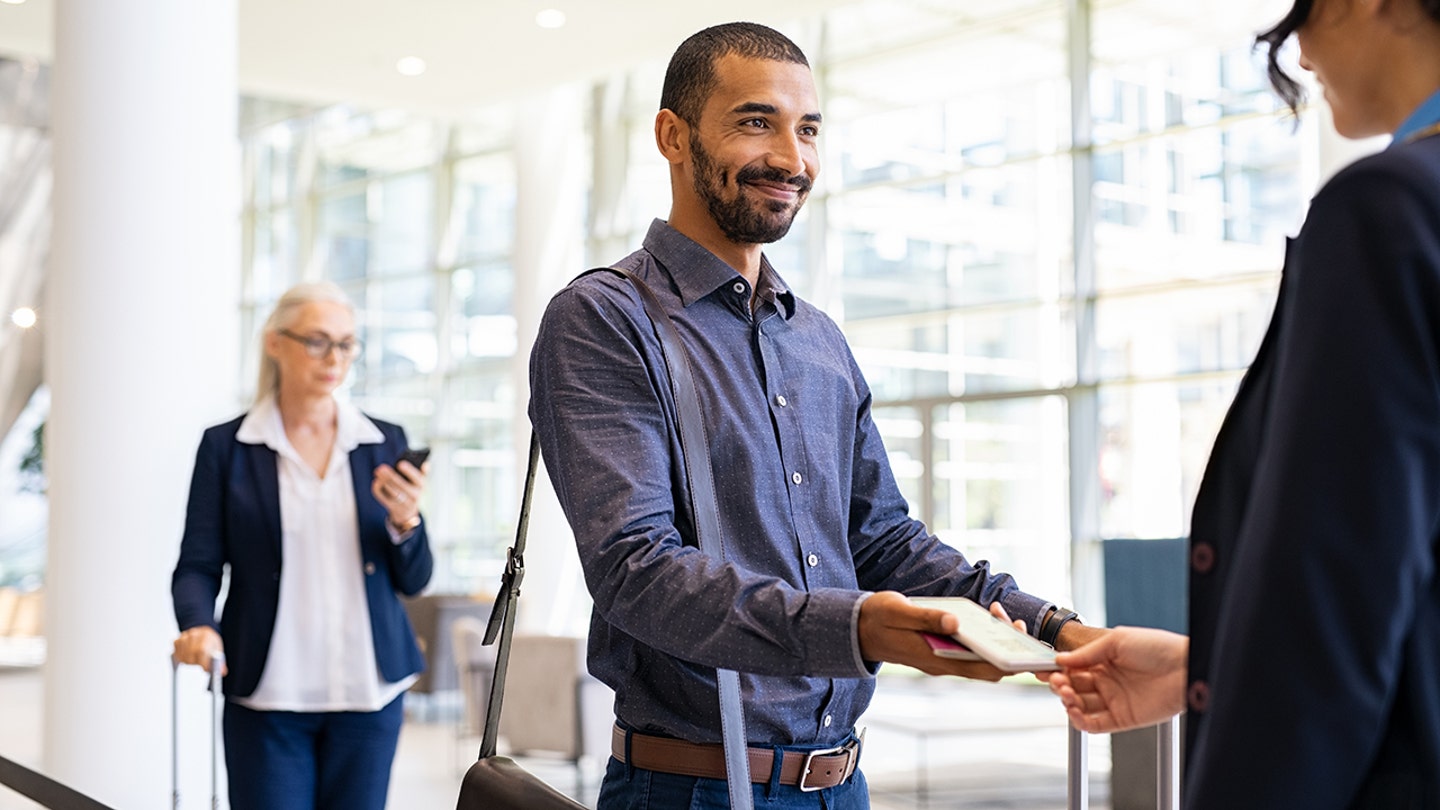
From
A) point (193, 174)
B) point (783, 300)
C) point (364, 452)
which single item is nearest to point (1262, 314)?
point (193, 174)

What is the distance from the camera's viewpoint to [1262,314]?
36.8 feet

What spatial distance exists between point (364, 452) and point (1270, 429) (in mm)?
3048

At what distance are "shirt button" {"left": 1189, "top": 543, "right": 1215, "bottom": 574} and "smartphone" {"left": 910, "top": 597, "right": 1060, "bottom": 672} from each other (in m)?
0.23

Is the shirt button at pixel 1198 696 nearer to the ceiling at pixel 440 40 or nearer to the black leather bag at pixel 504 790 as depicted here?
the black leather bag at pixel 504 790

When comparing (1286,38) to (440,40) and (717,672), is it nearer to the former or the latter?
(717,672)

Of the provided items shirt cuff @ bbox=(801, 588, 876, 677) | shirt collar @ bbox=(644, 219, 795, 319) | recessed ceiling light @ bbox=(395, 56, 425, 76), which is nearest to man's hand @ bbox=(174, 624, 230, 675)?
shirt collar @ bbox=(644, 219, 795, 319)

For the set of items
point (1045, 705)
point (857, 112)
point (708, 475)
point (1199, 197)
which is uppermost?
point (857, 112)

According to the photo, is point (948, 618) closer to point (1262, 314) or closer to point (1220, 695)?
point (1220, 695)

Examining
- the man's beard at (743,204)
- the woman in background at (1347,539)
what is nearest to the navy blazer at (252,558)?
the man's beard at (743,204)

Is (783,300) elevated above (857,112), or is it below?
below

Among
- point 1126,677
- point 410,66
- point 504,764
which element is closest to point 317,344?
point 504,764

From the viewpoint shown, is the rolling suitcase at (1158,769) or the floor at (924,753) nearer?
the rolling suitcase at (1158,769)

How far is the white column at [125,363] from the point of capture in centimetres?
594

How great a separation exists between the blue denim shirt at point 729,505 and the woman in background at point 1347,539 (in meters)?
0.55
